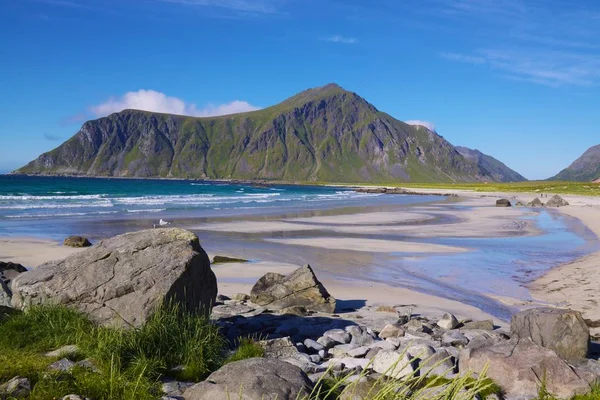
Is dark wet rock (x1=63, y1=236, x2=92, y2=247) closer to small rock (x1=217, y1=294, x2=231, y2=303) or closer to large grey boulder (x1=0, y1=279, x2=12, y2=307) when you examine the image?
small rock (x1=217, y1=294, x2=231, y2=303)

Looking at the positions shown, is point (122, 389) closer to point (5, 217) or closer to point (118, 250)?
point (118, 250)

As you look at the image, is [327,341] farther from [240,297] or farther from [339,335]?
[240,297]

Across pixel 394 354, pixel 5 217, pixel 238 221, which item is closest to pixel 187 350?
pixel 394 354

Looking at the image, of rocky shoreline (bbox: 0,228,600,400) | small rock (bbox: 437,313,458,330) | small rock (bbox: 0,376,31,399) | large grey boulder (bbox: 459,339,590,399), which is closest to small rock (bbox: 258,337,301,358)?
rocky shoreline (bbox: 0,228,600,400)

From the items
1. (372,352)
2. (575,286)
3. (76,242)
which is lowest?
(575,286)

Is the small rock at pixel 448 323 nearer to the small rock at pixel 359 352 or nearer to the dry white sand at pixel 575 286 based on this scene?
the small rock at pixel 359 352

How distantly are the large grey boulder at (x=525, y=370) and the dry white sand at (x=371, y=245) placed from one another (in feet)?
58.3

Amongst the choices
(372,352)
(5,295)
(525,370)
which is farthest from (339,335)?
(5,295)

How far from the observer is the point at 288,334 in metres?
11.0

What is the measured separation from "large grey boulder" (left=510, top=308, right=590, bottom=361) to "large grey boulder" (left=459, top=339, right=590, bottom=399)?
1648 millimetres

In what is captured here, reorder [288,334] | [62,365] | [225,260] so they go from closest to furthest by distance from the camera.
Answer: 1. [62,365]
2. [288,334]
3. [225,260]

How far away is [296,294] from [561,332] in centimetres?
668

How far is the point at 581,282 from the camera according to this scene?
18.5 meters

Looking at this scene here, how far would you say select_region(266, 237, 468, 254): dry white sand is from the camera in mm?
26578
